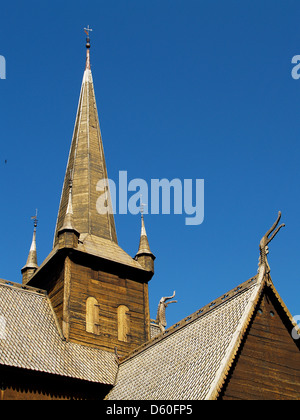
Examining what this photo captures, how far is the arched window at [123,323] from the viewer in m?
32.9

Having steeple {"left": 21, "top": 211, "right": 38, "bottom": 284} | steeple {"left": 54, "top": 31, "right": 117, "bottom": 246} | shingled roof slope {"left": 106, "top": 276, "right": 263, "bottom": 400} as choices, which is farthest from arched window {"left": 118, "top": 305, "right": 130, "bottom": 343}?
steeple {"left": 21, "top": 211, "right": 38, "bottom": 284}

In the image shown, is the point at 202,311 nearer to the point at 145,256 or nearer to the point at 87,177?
the point at 145,256

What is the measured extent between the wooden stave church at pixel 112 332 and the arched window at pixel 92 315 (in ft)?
0.18

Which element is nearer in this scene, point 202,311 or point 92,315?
point 202,311

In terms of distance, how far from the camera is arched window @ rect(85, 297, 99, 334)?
3203cm

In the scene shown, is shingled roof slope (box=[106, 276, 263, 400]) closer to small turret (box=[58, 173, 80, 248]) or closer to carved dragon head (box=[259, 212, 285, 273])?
carved dragon head (box=[259, 212, 285, 273])

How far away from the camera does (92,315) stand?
32.4 metres

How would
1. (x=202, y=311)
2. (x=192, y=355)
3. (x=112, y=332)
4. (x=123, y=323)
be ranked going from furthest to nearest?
1. (x=123, y=323)
2. (x=112, y=332)
3. (x=202, y=311)
4. (x=192, y=355)

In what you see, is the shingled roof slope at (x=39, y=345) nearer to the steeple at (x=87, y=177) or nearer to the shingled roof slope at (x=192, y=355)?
the shingled roof slope at (x=192, y=355)

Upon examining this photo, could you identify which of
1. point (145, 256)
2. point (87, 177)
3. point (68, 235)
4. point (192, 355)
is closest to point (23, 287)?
point (68, 235)

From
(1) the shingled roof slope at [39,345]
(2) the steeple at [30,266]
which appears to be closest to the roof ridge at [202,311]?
(1) the shingled roof slope at [39,345]

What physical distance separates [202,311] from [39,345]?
7.43 m

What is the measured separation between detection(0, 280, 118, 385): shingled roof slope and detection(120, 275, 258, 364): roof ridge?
145cm

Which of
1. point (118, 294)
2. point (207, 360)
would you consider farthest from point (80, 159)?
point (207, 360)
